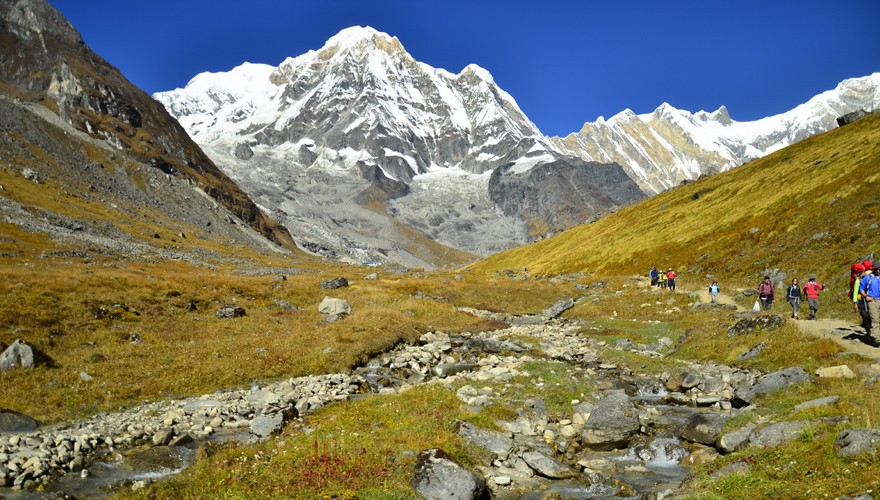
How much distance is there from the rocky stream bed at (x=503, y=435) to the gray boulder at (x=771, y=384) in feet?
0.21

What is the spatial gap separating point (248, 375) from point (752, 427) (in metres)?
22.9

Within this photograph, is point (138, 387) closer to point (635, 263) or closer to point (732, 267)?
point (732, 267)

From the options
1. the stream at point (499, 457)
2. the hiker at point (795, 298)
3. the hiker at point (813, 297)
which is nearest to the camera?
the stream at point (499, 457)

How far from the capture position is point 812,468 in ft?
37.3

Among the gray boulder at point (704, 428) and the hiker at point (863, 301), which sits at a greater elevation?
the hiker at point (863, 301)

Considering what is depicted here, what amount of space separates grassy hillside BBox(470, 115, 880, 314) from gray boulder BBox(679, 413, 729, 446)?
Answer: 27719 mm

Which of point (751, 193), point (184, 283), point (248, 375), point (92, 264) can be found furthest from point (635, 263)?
point (92, 264)

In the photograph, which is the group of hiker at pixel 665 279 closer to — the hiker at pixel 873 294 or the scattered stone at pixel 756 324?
the scattered stone at pixel 756 324

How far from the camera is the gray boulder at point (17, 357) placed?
2261 cm

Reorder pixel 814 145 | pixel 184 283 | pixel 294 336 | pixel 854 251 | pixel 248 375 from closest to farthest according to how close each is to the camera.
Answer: pixel 248 375 < pixel 294 336 < pixel 854 251 < pixel 184 283 < pixel 814 145

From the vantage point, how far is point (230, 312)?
41562 mm

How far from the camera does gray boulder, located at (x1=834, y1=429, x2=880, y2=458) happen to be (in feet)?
35.8

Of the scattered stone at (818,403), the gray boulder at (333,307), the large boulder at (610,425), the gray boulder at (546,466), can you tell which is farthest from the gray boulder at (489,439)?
the gray boulder at (333,307)

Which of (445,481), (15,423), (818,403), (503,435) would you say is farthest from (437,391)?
(15,423)
